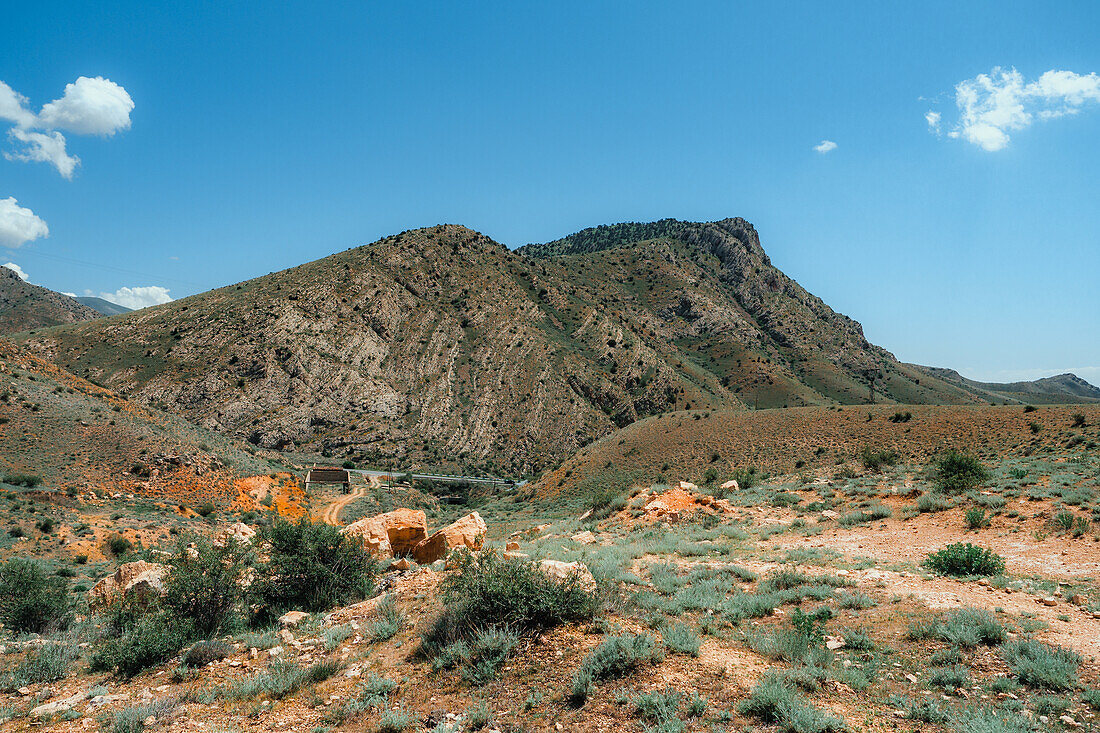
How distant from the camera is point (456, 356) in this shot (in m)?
76.2

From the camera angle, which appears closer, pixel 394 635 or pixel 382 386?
pixel 394 635

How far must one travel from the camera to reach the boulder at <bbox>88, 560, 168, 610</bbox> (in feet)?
30.9

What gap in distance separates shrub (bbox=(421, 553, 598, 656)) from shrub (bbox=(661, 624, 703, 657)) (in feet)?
3.61

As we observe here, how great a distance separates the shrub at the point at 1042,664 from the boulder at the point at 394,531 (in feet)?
44.1

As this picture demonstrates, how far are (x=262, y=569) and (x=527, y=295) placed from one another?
8215cm

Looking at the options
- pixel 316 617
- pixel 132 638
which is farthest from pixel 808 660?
pixel 132 638

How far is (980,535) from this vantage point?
39.0 feet

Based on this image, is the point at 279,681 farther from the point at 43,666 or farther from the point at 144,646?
the point at 43,666

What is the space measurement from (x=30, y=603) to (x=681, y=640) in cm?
1449

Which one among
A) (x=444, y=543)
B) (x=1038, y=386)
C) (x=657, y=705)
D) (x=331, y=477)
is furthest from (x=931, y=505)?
(x=1038, y=386)

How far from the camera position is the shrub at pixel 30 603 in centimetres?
1046

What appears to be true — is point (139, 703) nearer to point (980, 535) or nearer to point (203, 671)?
point (203, 671)

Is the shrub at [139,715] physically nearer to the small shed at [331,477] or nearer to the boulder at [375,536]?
the boulder at [375,536]

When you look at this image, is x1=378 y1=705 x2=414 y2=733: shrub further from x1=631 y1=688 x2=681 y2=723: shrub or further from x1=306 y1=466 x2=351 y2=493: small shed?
x1=306 y1=466 x2=351 y2=493: small shed
